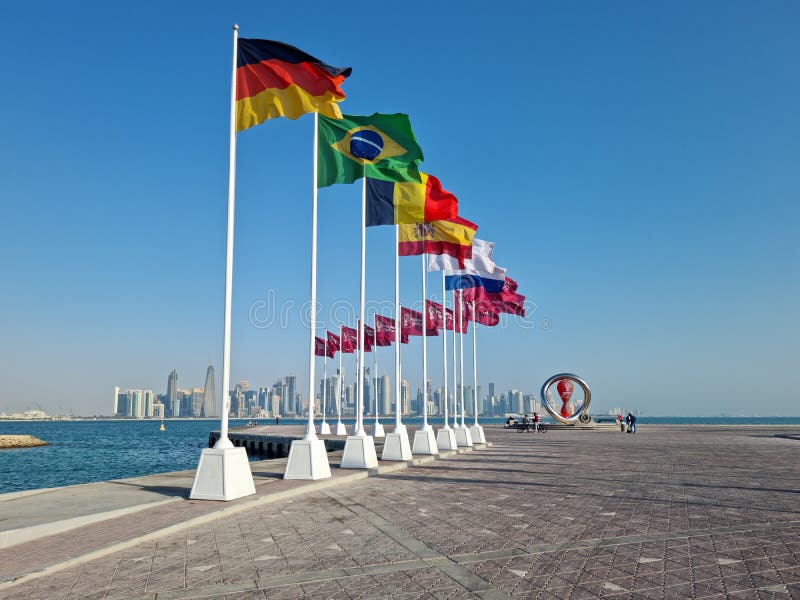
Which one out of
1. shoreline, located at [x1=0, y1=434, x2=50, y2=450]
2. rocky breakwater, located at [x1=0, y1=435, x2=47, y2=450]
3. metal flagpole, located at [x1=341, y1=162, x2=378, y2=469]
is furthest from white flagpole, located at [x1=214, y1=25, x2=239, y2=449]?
rocky breakwater, located at [x1=0, y1=435, x2=47, y2=450]

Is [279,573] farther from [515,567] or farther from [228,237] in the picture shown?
[228,237]

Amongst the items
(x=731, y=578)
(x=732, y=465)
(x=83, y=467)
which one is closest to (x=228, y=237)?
(x=731, y=578)

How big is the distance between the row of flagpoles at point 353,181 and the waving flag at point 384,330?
1063cm

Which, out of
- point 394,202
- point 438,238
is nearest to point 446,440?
point 438,238

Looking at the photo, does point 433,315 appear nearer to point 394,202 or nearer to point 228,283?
point 394,202

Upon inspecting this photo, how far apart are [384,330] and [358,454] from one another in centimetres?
2136

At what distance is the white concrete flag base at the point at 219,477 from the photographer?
36.5 ft

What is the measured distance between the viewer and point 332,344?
43.6 m

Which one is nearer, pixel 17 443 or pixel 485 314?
pixel 485 314

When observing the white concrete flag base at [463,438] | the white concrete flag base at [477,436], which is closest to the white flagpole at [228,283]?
the white concrete flag base at [463,438]

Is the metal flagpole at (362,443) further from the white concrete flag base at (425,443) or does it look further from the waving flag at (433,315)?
the waving flag at (433,315)

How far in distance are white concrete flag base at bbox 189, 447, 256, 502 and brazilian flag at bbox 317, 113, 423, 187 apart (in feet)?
25.7

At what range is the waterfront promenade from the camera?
6.06 metres

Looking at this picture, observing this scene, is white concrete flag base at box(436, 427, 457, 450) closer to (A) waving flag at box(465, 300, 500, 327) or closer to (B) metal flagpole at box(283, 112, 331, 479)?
(A) waving flag at box(465, 300, 500, 327)
